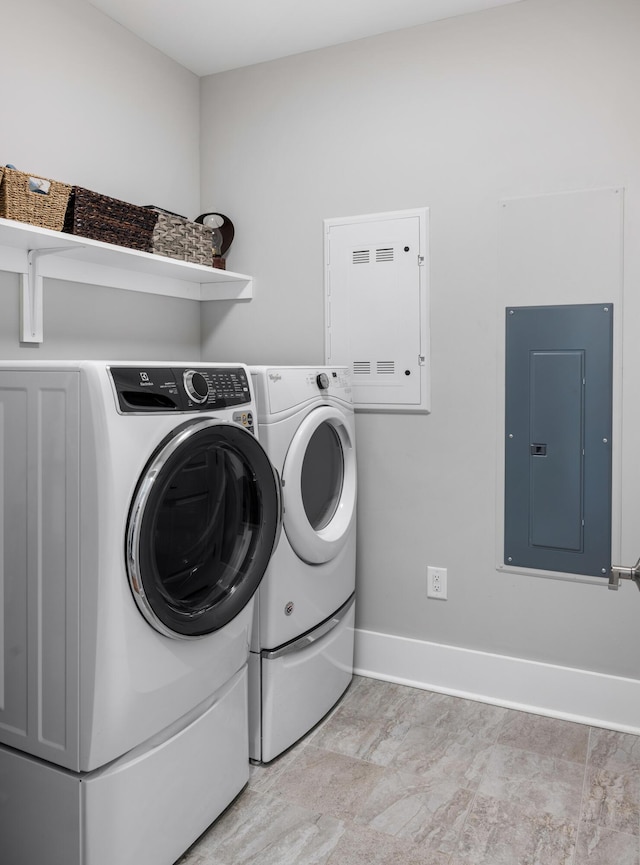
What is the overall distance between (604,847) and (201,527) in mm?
1331

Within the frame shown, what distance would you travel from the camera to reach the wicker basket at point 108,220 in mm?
1998

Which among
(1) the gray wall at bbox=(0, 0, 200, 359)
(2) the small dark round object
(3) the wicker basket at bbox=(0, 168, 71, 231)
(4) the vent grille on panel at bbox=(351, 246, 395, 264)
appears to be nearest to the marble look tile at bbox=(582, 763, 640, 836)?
(4) the vent grille on panel at bbox=(351, 246, 395, 264)

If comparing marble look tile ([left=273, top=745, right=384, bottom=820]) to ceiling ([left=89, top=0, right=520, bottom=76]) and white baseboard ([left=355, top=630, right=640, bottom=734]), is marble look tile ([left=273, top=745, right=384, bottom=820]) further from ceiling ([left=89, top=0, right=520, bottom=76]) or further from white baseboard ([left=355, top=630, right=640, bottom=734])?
ceiling ([left=89, top=0, right=520, bottom=76])

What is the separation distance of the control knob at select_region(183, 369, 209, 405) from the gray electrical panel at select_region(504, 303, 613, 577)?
1.24 m

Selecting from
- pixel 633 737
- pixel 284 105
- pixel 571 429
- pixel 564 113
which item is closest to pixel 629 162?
pixel 564 113

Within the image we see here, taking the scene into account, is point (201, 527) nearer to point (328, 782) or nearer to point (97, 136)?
point (328, 782)

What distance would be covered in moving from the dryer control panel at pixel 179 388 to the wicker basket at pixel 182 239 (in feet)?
2.84

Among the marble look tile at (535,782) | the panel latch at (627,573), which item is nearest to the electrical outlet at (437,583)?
the marble look tile at (535,782)

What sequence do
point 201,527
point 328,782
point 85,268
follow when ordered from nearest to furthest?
point 201,527, point 328,782, point 85,268

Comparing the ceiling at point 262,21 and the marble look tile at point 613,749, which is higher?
the ceiling at point 262,21

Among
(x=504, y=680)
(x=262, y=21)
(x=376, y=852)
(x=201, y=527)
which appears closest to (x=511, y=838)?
(x=376, y=852)

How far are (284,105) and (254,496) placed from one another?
1787 millimetres

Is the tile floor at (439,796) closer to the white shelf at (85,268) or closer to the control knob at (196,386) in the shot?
the control knob at (196,386)

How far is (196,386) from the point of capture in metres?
1.60
